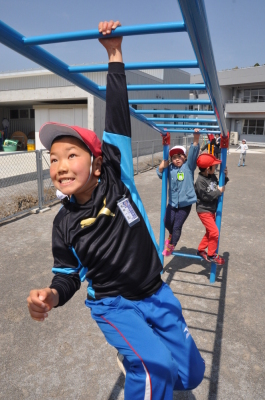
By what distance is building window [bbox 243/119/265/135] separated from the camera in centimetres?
3062

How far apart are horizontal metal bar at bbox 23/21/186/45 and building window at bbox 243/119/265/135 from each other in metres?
32.6

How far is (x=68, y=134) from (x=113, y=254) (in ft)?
2.04

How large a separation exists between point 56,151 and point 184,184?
235 cm

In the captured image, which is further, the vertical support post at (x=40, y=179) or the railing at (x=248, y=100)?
the railing at (x=248, y=100)

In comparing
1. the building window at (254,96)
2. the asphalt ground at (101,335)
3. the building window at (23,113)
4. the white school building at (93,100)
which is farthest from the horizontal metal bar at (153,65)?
the building window at (254,96)

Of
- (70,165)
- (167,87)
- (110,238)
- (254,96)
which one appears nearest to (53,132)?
(70,165)

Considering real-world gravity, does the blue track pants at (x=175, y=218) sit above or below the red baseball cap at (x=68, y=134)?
below

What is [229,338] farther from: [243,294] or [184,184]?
[184,184]

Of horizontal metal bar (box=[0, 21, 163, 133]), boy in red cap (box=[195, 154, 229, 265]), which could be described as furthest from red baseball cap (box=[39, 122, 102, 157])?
boy in red cap (box=[195, 154, 229, 265])

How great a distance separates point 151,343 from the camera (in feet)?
4.50

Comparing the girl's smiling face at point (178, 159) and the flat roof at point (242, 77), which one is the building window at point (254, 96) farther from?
the girl's smiling face at point (178, 159)

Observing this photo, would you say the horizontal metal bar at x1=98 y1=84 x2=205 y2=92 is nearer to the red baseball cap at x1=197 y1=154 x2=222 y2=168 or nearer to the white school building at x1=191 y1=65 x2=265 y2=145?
the red baseball cap at x1=197 y1=154 x2=222 y2=168

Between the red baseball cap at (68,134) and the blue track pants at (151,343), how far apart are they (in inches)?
29.3

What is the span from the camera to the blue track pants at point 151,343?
133 cm
